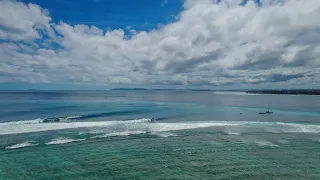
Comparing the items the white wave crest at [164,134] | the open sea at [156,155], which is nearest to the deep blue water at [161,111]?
the white wave crest at [164,134]

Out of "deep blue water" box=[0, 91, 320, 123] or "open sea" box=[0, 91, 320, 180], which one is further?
"deep blue water" box=[0, 91, 320, 123]

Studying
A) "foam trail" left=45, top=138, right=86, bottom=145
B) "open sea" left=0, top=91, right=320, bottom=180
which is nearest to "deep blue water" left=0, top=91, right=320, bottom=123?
"open sea" left=0, top=91, right=320, bottom=180

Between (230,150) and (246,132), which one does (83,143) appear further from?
(246,132)

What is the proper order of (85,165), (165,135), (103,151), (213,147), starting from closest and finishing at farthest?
(85,165) → (103,151) → (213,147) → (165,135)

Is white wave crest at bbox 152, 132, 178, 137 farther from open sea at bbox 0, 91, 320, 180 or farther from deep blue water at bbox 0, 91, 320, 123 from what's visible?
deep blue water at bbox 0, 91, 320, 123

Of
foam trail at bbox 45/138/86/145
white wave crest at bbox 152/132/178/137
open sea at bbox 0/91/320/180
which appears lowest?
open sea at bbox 0/91/320/180

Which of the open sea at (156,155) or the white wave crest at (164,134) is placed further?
the white wave crest at (164,134)

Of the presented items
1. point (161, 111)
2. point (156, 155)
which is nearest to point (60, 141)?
point (156, 155)

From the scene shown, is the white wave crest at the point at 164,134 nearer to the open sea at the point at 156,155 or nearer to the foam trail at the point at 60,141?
the open sea at the point at 156,155

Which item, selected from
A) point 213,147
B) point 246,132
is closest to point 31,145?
point 213,147

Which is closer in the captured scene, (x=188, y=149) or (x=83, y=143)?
(x=188, y=149)

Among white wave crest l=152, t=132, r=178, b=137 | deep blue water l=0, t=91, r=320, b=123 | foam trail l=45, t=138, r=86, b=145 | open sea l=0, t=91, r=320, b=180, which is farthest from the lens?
deep blue water l=0, t=91, r=320, b=123
